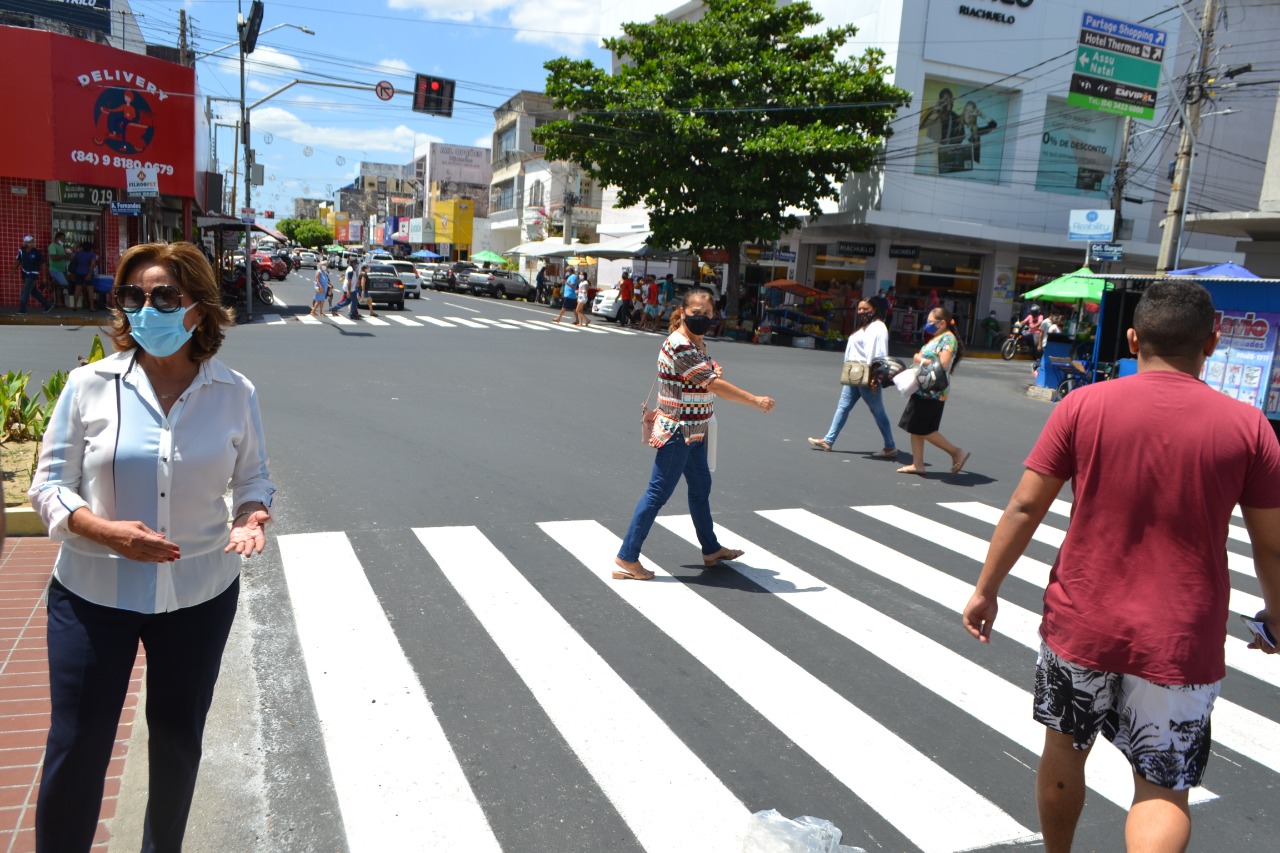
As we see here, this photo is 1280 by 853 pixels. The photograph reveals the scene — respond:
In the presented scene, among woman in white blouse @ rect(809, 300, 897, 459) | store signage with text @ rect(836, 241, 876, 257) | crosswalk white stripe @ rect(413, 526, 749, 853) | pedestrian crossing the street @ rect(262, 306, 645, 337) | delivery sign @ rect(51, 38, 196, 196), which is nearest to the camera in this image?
crosswalk white stripe @ rect(413, 526, 749, 853)

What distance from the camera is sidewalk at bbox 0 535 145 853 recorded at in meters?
3.46

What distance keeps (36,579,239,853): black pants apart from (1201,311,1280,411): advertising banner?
1511cm

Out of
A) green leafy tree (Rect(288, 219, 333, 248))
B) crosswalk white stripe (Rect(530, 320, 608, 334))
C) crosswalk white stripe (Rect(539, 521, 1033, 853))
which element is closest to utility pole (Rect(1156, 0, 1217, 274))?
crosswalk white stripe (Rect(530, 320, 608, 334))

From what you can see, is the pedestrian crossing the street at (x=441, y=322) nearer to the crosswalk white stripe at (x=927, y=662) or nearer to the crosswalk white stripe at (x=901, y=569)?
the crosswalk white stripe at (x=901, y=569)

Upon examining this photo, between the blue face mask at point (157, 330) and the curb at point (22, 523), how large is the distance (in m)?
4.61

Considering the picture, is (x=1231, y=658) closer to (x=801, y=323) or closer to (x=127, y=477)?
(x=127, y=477)

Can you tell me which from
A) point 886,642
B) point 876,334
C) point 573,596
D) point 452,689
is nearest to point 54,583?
point 452,689

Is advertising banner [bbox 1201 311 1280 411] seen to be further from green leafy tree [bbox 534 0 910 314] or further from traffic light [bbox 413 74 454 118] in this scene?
traffic light [bbox 413 74 454 118]

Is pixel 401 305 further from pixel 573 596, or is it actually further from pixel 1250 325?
pixel 573 596

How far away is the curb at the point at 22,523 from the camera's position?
657 cm

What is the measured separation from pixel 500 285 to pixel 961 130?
23737 mm

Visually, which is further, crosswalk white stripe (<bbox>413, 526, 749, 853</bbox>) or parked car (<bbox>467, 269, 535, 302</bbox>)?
parked car (<bbox>467, 269, 535, 302</bbox>)

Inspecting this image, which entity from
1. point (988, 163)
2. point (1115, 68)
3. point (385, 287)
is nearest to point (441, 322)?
point (385, 287)

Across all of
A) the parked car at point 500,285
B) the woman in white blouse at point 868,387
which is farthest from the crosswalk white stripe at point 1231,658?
the parked car at point 500,285
